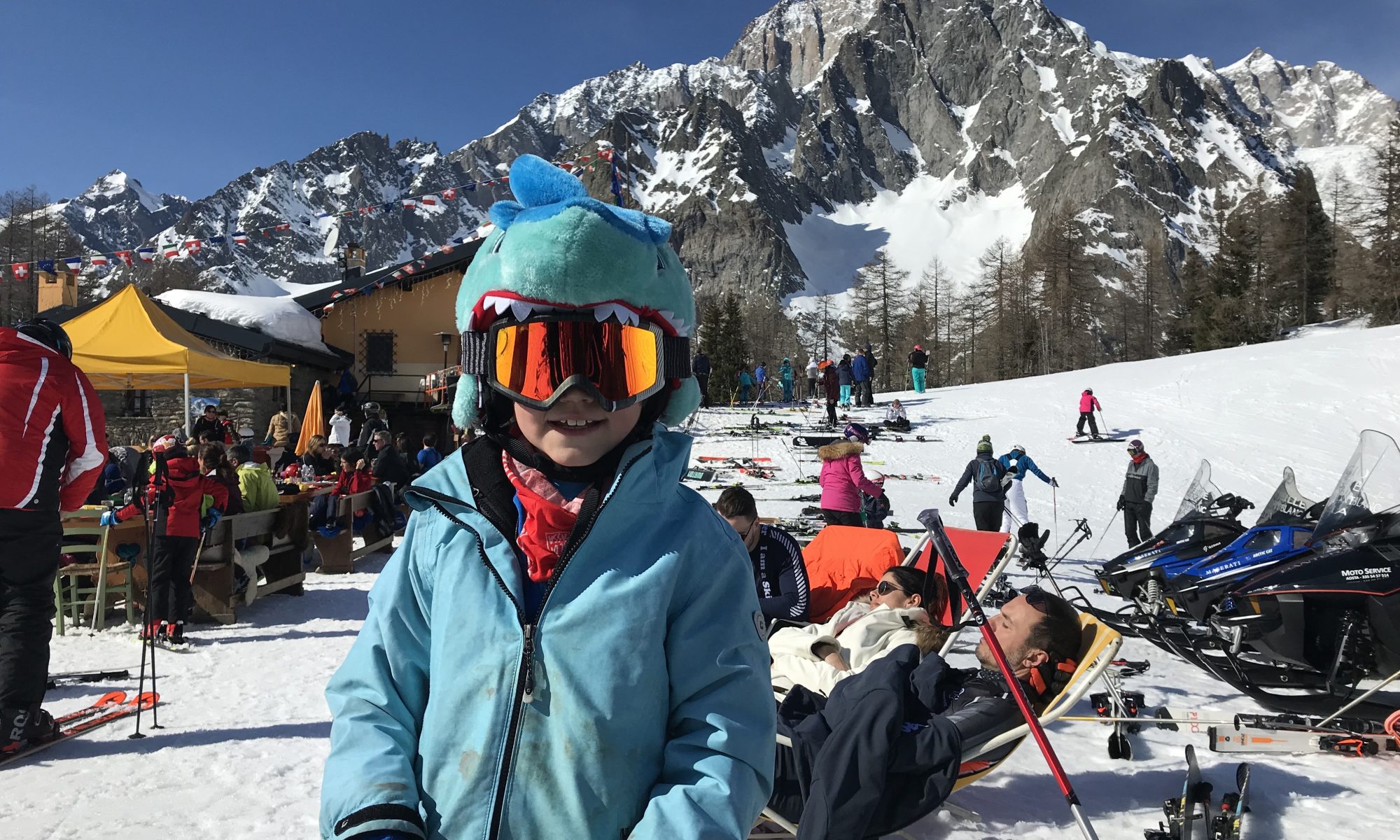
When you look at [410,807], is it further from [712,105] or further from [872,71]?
[872,71]

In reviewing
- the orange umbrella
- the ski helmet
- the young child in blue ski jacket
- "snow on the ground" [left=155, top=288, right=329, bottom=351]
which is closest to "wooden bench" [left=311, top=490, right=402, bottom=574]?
the ski helmet

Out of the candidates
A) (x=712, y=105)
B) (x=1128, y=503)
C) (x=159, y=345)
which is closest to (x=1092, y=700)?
(x=1128, y=503)

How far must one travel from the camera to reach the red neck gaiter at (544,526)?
4.65 ft

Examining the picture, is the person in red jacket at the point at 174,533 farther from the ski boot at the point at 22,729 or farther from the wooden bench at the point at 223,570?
the ski boot at the point at 22,729

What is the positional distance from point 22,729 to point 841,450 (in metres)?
7.40

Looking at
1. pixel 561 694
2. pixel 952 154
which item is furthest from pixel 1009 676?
pixel 952 154

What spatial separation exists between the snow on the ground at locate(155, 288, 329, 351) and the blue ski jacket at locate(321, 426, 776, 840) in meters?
22.6

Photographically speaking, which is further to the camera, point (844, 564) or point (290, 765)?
point (844, 564)

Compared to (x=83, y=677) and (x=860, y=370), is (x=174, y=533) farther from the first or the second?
(x=860, y=370)

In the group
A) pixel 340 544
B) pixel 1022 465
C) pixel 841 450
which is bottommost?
pixel 340 544

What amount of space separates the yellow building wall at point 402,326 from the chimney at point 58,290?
6.27m

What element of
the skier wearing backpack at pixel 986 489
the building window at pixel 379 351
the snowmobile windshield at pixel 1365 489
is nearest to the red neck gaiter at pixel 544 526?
the snowmobile windshield at pixel 1365 489

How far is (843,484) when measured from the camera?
9.24m

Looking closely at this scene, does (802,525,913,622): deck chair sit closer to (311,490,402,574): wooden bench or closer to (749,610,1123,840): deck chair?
(749,610,1123,840): deck chair
